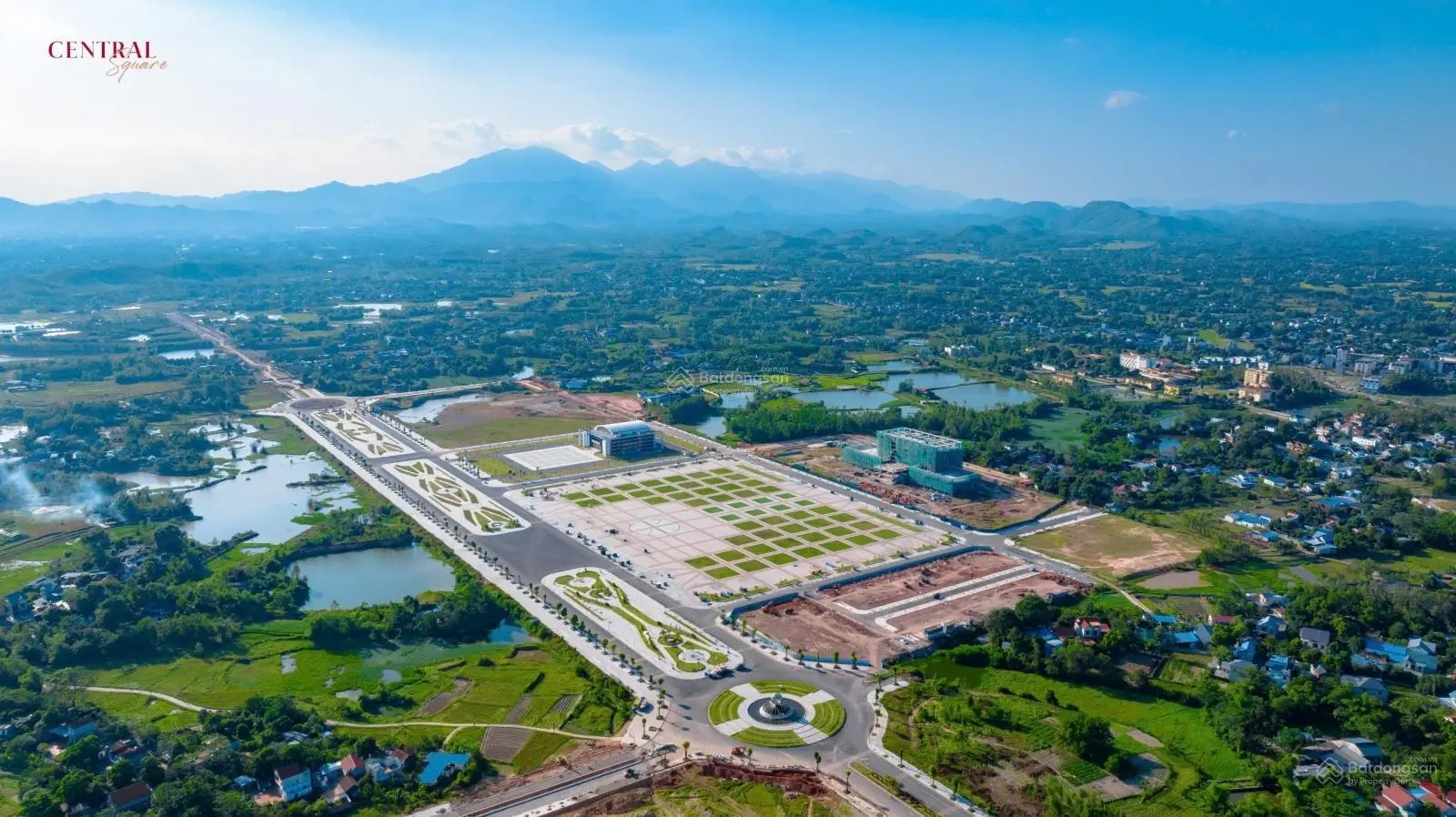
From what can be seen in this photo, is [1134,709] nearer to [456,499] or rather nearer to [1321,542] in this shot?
[1321,542]

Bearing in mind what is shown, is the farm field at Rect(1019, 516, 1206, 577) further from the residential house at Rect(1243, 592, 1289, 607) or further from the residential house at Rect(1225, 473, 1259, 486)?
the residential house at Rect(1225, 473, 1259, 486)

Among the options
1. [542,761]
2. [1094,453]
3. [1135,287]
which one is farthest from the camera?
[1135,287]

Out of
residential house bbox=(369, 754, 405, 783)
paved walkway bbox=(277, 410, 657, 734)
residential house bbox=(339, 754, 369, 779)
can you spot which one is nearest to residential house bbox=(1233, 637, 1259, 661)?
paved walkway bbox=(277, 410, 657, 734)

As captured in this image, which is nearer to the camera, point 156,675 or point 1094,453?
point 156,675

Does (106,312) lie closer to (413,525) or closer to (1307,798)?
(413,525)

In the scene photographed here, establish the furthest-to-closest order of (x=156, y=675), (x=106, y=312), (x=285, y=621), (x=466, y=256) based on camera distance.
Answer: (x=466, y=256)
(x=106, y=312)
(x=285, y=621)
(x=156, y=675)

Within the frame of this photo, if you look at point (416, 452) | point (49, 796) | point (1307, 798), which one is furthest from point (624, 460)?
point (1307, 798)

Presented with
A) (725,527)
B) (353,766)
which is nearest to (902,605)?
(725,527)
